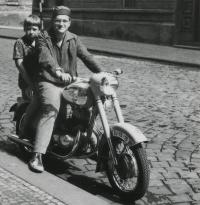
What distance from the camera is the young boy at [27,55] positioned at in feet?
17.9

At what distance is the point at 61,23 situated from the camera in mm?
4875

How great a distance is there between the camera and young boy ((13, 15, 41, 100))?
17.9 ft

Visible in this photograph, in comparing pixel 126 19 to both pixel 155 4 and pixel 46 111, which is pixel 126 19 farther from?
pixel 46 111

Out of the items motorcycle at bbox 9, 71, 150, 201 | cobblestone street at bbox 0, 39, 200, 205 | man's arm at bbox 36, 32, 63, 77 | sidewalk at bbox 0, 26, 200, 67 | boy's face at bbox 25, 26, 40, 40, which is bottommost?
sidewalk at bbox 0, 26, 200, 67

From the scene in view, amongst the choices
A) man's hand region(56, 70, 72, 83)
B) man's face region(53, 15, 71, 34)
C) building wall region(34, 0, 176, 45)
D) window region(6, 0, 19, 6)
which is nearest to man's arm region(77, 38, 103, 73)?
man's face region(53, 15, 71, 34)


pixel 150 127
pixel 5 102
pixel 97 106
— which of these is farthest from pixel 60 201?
pixel 5 102

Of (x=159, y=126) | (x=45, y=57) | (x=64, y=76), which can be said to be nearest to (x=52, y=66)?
(x=45, y=57)

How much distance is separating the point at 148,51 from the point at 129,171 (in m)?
13.4

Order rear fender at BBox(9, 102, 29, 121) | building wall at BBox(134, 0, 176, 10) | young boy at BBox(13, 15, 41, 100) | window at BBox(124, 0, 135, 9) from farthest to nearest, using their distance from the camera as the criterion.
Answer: window at BBox(124, 0, 135, 9) → building wall at BBox(134, 0, 176, 10) → rear fender at BBox(9, 102, 29, 121) → young boy at BBox(13, 15, 41, 100)

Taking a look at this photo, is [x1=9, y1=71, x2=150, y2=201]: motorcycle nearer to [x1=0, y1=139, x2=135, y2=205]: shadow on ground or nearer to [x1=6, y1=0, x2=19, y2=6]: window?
[x1=0, y1=139, x2=135, y2=205]: shadow on ground

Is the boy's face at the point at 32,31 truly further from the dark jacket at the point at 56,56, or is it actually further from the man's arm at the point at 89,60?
the man's arm at the point at 89,60

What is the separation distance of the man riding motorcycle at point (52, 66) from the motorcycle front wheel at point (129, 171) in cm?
72

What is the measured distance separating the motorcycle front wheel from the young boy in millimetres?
1422

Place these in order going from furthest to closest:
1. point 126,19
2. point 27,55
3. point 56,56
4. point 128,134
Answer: point 126,19 < point 27,55 < point 56,56 < point 128,134
